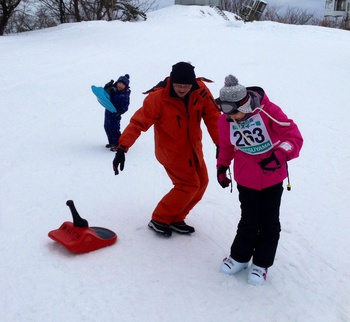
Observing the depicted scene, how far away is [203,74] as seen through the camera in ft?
44.9

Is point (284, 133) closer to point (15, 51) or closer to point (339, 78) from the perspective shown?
point (339, 78)

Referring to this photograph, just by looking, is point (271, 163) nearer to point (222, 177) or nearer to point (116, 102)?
point (222, 177)

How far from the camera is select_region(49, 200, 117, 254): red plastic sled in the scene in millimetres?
3492

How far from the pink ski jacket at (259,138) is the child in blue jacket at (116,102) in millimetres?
3913

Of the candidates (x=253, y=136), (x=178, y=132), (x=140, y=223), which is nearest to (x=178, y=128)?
(x=178, y=132)

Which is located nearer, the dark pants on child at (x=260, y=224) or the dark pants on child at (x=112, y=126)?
the dark pants on child at (x=260, y=224)

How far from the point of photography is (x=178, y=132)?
3635 mm

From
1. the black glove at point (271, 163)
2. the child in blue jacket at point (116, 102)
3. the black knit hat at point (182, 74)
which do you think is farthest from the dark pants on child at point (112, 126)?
the black glove at point (271, 163)

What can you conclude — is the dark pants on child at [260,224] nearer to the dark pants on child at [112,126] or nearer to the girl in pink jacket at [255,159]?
the girl in pink jacket at [255,159]

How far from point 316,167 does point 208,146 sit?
1.93m

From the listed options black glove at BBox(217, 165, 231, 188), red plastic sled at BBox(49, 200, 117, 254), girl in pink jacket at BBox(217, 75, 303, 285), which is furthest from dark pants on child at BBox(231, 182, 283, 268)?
red plastic sled at BBox(49, 200, 117, 254)

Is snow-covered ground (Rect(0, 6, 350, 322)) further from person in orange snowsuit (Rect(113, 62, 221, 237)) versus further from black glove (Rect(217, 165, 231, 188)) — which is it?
black glove (Rect(217, 165, 231, 188))

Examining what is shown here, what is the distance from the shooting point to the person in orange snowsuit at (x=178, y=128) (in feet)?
11.6

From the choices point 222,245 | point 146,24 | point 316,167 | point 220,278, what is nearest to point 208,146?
point 316,167
